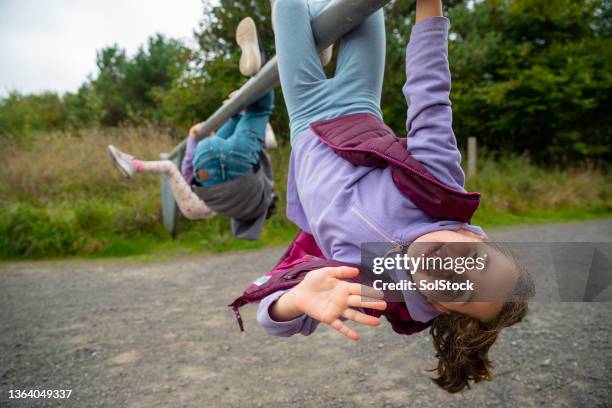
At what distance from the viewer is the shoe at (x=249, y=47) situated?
1.83 m

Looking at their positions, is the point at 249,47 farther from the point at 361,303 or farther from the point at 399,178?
the point at 361,303

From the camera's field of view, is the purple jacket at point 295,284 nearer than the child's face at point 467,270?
No

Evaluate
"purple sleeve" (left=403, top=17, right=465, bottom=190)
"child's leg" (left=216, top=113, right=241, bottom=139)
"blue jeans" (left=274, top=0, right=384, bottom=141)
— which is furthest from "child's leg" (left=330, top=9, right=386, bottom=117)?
"child's leg" (left=216, top=113, right=241, bottom=139)

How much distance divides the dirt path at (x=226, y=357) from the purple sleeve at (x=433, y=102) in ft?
5.11

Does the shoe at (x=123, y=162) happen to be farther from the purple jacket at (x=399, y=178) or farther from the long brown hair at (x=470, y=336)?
the long brown hair at (x=470, y=336)

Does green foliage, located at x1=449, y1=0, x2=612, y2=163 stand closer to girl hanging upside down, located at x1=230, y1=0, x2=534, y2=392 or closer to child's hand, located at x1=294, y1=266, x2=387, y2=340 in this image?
girl hanging upside down, located at x1=230, y1=0, x2=534, y2=392

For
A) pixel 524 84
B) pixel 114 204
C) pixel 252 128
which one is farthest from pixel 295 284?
pixel 524 84

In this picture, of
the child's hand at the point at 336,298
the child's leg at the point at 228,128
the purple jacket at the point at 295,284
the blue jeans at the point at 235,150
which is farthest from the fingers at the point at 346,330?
the child's leg at the point at 228,128

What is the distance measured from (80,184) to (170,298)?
10.9 ft

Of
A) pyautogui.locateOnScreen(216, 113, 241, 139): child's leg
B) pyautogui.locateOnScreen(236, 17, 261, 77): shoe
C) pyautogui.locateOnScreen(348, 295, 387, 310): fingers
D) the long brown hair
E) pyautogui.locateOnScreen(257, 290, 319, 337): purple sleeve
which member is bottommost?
the long brown hair

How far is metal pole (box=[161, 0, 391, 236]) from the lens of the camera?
1.18 metres

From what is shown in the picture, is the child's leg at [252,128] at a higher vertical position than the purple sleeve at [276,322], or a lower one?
higher

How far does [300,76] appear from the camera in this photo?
4.45 feet

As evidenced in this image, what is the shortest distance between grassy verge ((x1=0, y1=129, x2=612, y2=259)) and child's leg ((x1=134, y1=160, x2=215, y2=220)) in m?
2.32
